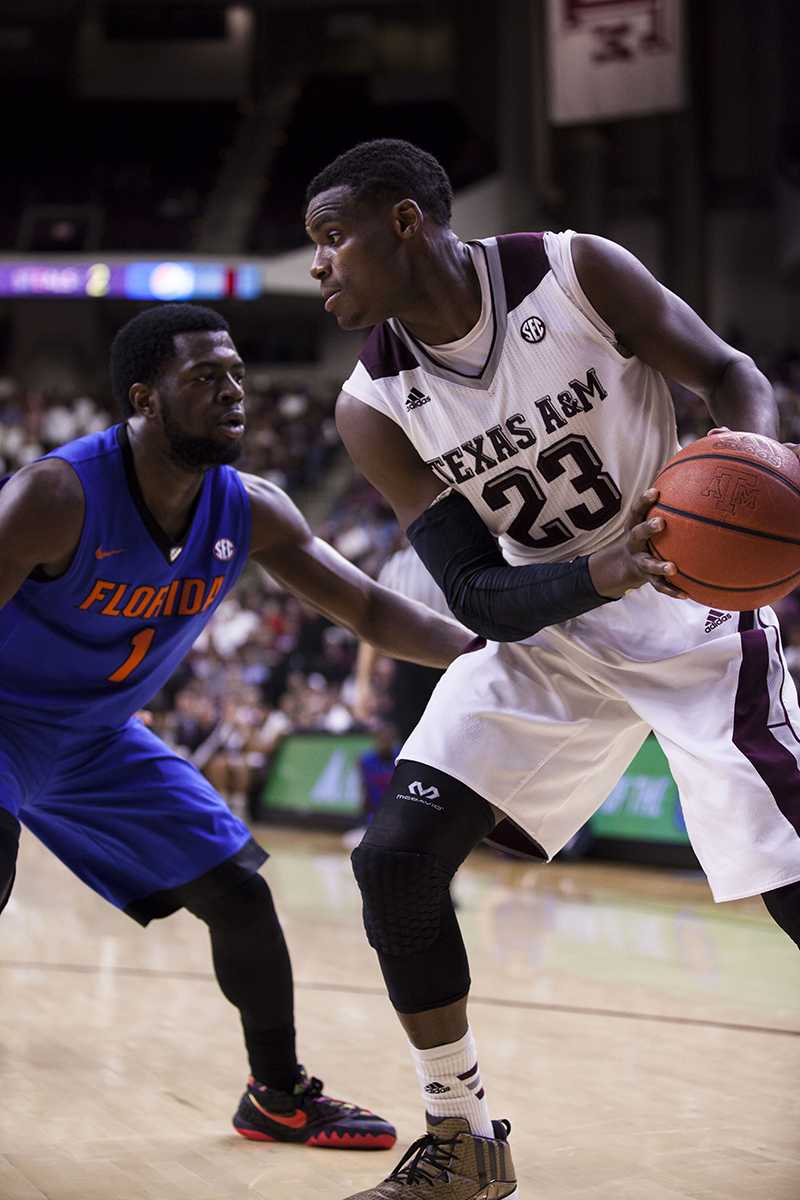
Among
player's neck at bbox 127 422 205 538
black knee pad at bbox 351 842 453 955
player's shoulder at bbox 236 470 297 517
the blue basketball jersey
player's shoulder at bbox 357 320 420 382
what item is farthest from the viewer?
player's shoulder at bbox 236 470 297 517

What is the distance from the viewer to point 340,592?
144 inches

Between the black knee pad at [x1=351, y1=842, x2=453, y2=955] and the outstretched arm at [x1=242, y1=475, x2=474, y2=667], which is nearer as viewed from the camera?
the black knee pad at [x1=351, y1=842, x2=453, y2=955]

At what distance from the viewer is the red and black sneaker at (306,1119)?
3428 mm

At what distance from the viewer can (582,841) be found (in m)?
8.91

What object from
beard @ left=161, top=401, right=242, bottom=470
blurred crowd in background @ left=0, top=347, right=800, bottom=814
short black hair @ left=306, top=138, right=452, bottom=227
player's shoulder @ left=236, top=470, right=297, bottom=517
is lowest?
blurred crowd in background @ left=0, top=347, right=800, bottom=814

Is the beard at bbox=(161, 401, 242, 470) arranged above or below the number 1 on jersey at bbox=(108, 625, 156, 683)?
above

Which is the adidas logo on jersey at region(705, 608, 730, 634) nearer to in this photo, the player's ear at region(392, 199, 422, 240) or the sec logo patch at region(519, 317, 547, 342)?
the sec logo patch at region(519, 317, 547, 342)

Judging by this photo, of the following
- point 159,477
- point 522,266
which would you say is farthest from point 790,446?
point 159,477

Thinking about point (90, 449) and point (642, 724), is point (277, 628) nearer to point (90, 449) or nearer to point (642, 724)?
point (90, 449)

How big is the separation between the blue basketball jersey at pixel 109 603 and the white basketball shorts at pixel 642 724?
870 mm

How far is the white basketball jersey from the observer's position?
9.27 feet

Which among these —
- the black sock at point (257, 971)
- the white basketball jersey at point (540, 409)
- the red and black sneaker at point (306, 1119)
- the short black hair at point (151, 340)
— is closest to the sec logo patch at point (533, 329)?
the white basketball jersey at point (540, 409)

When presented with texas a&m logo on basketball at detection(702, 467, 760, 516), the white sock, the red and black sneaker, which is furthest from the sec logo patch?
the red and black sneaker

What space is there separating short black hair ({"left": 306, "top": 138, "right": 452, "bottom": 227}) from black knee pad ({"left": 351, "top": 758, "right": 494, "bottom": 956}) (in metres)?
1.19
